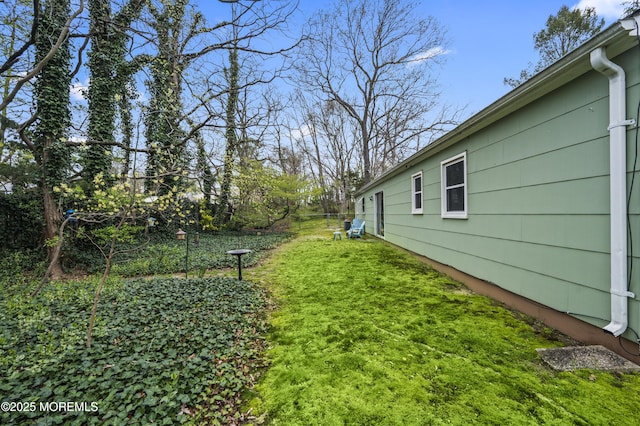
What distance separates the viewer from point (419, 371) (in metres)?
1.95

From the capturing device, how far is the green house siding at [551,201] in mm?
2107

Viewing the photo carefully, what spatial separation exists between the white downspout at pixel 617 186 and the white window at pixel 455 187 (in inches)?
→ 81.2

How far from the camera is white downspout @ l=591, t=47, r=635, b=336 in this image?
1927mm

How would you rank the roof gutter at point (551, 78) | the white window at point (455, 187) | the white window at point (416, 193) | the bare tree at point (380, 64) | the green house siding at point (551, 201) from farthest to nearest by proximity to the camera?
1. the bare tree at point (380, 64)
2. the white window at point (416, 193)
3. the white window at point (455, 187)
4. the green house siding at point (551, 201)
5. the roof gutter at point (551, 78)

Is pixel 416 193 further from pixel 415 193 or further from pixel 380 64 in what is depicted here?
pixel 380 64

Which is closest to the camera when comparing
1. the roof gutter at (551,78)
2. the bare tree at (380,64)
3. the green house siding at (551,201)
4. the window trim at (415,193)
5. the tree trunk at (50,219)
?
the roof gutter at (551,78)

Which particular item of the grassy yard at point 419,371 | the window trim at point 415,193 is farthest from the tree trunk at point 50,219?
the window trim at point 415,193

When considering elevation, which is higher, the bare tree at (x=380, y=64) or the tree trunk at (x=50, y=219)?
the bare tree at (x=380, y=64)

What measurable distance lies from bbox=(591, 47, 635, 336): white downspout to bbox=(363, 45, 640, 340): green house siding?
0.18 ft

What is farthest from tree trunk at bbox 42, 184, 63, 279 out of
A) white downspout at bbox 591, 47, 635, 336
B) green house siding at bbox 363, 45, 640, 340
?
white downspout at bbox 591, 47, 635, 336

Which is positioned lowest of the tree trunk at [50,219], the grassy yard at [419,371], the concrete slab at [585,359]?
the grassy yard at [419,371]

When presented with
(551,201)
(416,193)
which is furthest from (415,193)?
(551,201)

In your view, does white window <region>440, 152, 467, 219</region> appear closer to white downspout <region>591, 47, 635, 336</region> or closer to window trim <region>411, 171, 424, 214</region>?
window trim <region>411, 171, 424, 214</region>

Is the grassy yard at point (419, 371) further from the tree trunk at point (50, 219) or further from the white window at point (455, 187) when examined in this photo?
the tree trunk at point (50, 219)
